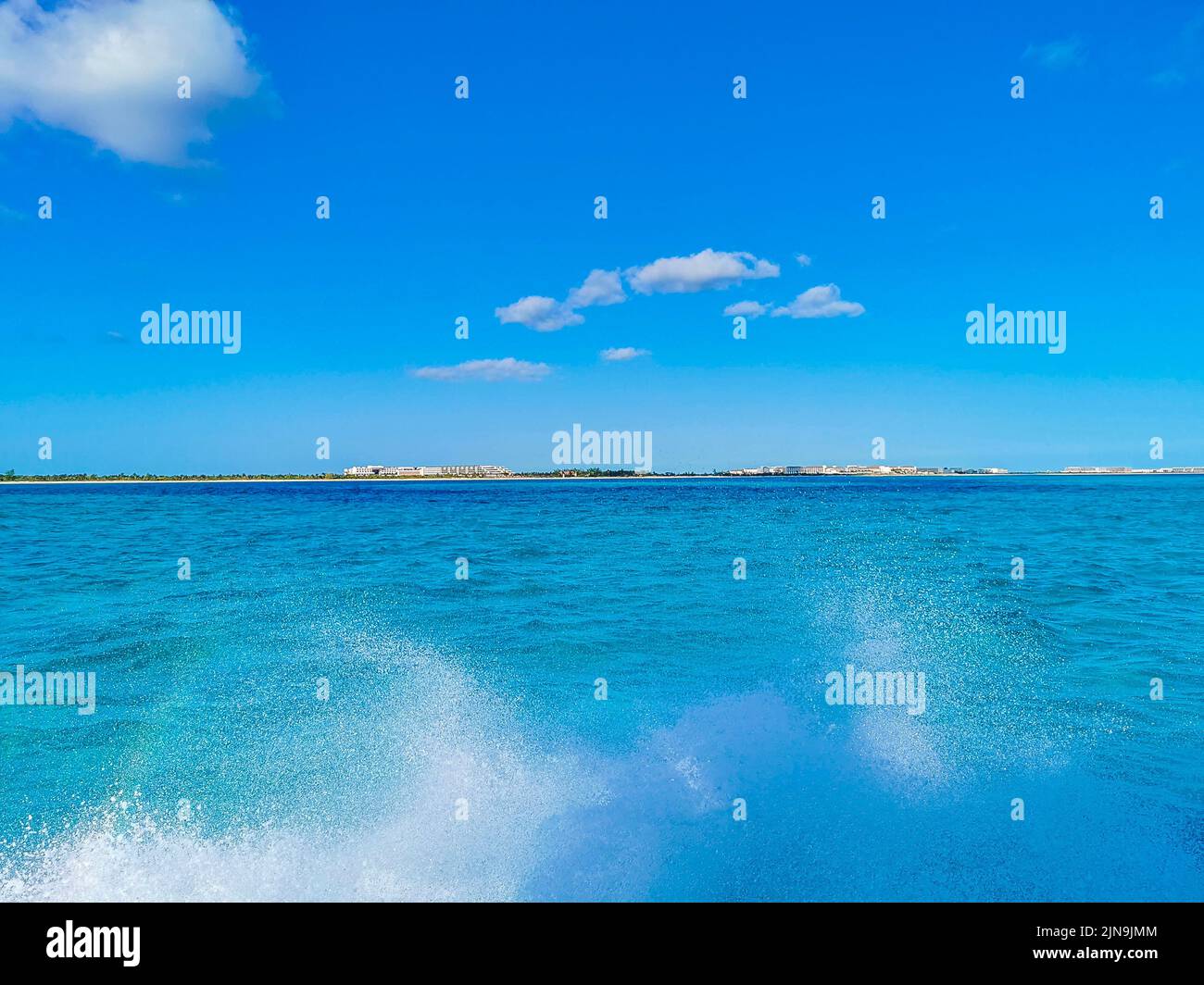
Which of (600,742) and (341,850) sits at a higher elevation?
(600,742)

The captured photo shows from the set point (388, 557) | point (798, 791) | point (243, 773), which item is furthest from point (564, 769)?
point (388, 557)

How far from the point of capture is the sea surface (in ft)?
23.5

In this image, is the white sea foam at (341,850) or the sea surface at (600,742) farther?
the sea surface at (600,742)

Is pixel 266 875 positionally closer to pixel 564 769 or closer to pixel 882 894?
pixel 564 769

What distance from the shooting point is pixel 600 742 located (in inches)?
392

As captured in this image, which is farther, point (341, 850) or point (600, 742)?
point (600, 742)

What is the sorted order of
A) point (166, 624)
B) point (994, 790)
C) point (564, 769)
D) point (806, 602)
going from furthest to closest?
point (806, 602)
point (166, 624)
point (564, 769)
point (994, 790)

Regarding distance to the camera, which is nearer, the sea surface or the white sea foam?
the white sea foam

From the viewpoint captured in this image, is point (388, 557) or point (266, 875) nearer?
point (266, 875)

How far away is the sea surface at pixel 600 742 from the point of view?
7.16 meters
